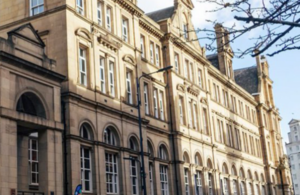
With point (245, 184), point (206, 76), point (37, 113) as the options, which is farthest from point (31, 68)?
point (245, 184)

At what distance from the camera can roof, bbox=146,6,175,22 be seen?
51572 millimetres

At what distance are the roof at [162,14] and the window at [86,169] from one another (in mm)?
23450

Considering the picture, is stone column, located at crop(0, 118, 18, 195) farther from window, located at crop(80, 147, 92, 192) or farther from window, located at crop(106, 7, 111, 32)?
window, located at crop(106, 7, 111, 32)

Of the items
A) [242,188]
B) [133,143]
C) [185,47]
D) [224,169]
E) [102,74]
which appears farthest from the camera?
[242,188]

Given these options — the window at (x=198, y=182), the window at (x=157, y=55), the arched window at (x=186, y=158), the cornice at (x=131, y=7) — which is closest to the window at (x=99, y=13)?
the cornice at (x=131, y=7)

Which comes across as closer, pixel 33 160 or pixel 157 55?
pixel 33 160

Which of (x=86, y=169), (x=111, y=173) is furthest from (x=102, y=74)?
(x=86, y=169)

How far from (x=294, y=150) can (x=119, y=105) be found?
12838cm

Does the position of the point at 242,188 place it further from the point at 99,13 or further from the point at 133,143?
the point at 99,13

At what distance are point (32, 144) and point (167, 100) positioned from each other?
753 inches

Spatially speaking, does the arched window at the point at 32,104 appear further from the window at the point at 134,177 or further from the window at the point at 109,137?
the window at the point at 134,177

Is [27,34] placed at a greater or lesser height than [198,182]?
greater

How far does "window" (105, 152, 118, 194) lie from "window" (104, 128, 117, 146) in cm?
88

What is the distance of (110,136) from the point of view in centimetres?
3472
